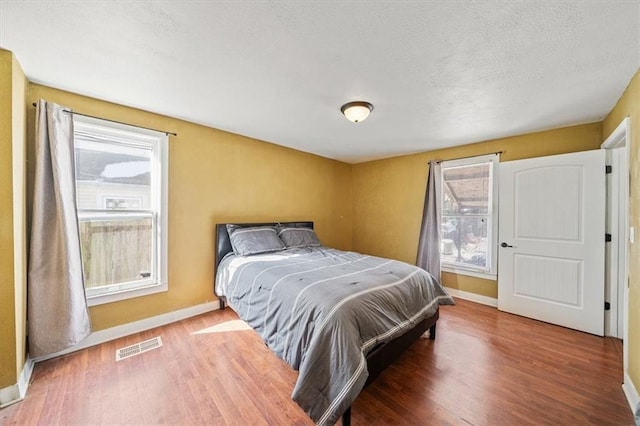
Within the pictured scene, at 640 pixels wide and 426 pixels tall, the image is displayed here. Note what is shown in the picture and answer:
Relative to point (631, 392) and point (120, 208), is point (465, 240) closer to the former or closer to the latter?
point (631, 392)

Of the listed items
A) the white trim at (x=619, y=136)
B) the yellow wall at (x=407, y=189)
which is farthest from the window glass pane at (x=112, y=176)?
the white trim at (x=619, y=136)

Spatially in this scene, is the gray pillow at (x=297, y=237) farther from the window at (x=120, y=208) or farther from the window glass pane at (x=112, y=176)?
the window glass pane at (x=112, y=176)

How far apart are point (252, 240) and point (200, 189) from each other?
35.2 inches

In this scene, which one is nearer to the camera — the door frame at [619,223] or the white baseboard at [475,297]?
the door frame at [619,223]

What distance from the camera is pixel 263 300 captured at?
207 centimetres

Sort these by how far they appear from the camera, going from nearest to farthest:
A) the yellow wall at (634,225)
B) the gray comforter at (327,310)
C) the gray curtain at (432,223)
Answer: the gray comforter at (327,310) → the yellow wall at (634,225) → the gray curtain at (432,223)

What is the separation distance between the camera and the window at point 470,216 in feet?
11.2

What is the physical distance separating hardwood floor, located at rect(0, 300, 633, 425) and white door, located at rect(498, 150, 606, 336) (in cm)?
38

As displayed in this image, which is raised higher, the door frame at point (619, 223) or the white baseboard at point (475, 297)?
the door frame at point (619, 223)

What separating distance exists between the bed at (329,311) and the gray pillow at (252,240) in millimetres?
15

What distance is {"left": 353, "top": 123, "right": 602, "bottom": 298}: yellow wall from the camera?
2.95 metres

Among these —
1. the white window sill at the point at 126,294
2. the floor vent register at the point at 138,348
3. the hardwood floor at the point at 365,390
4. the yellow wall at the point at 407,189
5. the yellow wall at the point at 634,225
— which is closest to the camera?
the hardwood floor at the point at 365,390

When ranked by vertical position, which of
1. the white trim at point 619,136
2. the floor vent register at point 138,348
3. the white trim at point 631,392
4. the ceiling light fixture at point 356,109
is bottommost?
the floor vent register at point 138,348

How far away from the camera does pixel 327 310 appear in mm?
1590
